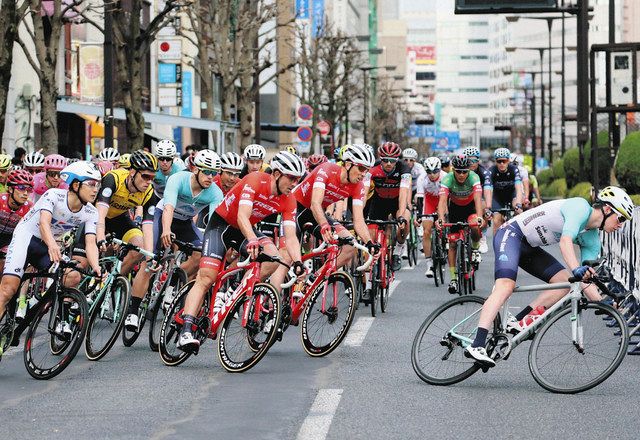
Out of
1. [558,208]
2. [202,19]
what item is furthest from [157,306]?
[202,19]

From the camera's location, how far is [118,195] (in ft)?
45.6

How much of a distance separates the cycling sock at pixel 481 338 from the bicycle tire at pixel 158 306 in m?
3.46

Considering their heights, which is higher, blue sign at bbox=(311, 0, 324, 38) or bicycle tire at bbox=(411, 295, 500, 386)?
blue sign at bbox=(311, 0, 324, 38)

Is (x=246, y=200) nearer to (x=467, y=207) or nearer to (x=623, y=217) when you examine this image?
(x=623, y=217)

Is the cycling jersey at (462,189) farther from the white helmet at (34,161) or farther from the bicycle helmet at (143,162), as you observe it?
the bicycle helmet at (143,162)

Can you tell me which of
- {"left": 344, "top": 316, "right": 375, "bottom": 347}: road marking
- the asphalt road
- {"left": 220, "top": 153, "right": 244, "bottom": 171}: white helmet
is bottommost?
{"left": 344, "top": 316, "right": 375, "bottom": 347}: road marking

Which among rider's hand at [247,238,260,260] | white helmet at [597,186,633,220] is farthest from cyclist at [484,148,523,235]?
white helmet at [597,186,633,220]

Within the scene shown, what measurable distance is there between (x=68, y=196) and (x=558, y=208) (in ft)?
12.7

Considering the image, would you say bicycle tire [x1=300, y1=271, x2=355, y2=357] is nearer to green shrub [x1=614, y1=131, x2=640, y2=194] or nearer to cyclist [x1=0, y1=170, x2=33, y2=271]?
cyclist [x1=0, y1=170, x2=33, y2=271]

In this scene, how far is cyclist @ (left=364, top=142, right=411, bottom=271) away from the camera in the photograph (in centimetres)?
1803

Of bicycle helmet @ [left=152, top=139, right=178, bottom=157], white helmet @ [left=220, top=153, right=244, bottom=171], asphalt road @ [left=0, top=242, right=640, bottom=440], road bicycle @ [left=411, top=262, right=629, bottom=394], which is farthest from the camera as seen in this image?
bicycle helmet @ [left=152, top=139, right=178, bottom=157]

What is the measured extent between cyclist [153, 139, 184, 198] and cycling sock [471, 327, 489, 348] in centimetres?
566

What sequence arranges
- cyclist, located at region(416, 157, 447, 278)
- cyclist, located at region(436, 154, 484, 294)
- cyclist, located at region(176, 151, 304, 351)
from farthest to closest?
1. cyclist, located at region(416, 157, 447, 278)
2. cyclist, located at region(436, 154, 484, 294)
3. cyclist, located at region(176, 151, 304, 351)

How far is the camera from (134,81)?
103 ft
